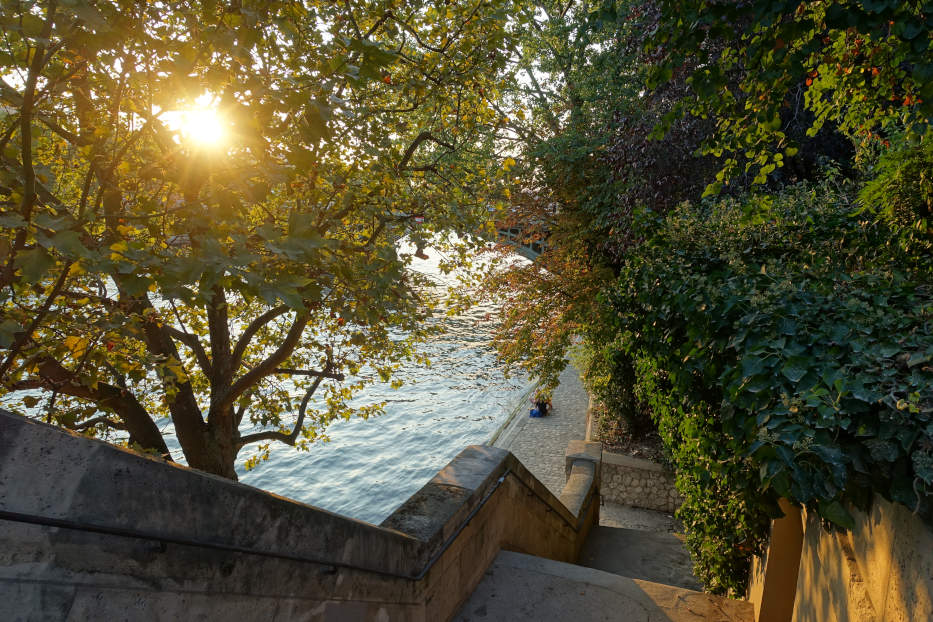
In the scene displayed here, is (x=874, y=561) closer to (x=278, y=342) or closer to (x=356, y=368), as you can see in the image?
(x=356, y=368)

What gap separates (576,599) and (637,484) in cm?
705

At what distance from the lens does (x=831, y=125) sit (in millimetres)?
9305

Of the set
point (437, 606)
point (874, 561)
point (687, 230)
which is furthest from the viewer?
point (687, 230)

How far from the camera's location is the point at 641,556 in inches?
299

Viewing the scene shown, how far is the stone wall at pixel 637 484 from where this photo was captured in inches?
404

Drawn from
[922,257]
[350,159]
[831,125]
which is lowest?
[922,257]

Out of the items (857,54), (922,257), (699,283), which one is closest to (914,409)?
(699,283)

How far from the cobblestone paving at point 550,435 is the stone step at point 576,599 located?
8.31m

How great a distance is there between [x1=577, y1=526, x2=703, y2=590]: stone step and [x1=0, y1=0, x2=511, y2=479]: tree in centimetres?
428

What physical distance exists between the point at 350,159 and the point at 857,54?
4.75m

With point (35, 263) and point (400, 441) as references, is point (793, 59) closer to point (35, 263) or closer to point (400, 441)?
point (35, 263)

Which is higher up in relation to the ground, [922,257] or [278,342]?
[922,257]

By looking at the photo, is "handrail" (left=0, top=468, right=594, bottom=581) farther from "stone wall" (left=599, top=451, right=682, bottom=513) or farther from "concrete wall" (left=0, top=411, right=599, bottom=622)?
"stone wall" (left=599, top=451, right=682, bottom=513)

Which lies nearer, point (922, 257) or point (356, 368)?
point (922, 257)
